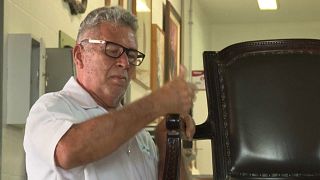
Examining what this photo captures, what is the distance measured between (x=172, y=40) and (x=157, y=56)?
0.83 m

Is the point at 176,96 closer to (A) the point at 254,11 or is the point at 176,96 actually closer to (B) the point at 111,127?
(B) the point at 111,127

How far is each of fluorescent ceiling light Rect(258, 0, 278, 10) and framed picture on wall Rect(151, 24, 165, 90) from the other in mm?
1800

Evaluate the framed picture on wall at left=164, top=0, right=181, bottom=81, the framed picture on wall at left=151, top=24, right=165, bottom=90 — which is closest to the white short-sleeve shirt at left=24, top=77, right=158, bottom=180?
the framed picture on wall at left=151, top=24, right=165, bottom=90

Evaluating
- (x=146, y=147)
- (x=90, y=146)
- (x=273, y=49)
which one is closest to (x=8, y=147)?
(x=146, y=147)

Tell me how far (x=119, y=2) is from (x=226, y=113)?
7.05 feet

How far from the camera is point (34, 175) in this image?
141 cm

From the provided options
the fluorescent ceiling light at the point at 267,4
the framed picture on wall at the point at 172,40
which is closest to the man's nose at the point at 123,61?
the framed picture on wall at the point at 172,40

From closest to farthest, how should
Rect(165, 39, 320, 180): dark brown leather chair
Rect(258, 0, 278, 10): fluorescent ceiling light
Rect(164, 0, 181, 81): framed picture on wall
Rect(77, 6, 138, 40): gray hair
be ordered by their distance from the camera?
Rect(165, 39, 320, 180): dark brown leather chair
Rect(77, 6, 138, 40): gray hair
Rect(164, 0, 181, 81): framed picture on wall
Rect(258, 0, 278, 10): fluorescent ceiling light

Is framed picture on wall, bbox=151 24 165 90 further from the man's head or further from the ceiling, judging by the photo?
the man's head

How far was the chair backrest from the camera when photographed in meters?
1.39

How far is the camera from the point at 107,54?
145cm

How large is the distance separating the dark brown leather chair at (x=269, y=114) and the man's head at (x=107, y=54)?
244mm

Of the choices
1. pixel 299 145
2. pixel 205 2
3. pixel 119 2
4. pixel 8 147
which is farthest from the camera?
pixel 205 2

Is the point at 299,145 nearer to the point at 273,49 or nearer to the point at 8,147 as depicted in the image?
the point at 273,49
